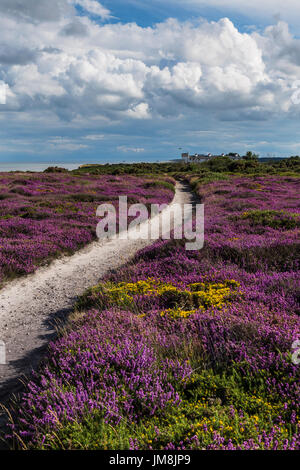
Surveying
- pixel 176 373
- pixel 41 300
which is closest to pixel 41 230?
pixel 41 300

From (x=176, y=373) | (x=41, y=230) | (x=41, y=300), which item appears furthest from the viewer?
(x=41, y=230)

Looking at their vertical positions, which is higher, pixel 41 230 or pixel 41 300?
pixel 41 230

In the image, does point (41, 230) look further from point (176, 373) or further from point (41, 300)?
point (176, 373)

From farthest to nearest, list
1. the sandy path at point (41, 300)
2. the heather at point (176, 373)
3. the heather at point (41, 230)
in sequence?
the heather at point (41, 230), the sandy path at point (41, 300), the heather at point (176, 373)

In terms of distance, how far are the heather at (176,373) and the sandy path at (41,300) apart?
0.73 metres

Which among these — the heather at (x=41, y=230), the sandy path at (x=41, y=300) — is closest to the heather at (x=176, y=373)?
the sandy path at (x=41, y=300)

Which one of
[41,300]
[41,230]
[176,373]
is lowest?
[41,300]

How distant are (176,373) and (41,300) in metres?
5.75

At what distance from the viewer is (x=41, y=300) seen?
8867 millimetres

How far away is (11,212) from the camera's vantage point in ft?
63.1

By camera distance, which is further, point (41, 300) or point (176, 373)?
point (41, 300)

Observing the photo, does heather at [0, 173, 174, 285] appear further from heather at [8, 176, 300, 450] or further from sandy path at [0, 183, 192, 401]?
heather at [8, 176, 300, 450]

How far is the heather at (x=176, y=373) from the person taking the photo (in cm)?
327

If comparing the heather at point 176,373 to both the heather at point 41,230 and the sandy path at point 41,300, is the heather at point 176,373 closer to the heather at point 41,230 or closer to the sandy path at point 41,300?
the sandy path at point 41,300
